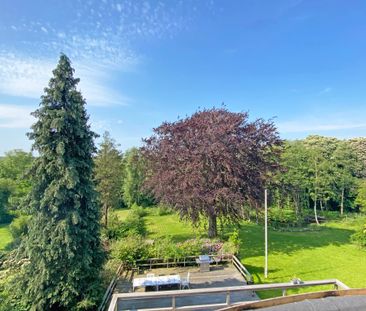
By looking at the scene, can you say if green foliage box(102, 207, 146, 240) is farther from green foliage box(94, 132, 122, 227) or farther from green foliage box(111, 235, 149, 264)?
green foliage box(111, 235, 149, 264)

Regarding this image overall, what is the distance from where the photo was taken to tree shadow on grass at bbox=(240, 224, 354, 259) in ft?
57.8

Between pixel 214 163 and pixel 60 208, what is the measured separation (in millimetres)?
9317

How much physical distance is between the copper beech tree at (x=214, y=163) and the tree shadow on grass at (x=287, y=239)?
8.79 ft

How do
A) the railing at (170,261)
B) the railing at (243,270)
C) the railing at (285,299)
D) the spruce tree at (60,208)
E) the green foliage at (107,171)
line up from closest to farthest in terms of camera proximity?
the railing at (285,299)
the spruce tree at (60,208)
the railing at (243,270)
the railing at (170,261)
the green foliage at (107,171)

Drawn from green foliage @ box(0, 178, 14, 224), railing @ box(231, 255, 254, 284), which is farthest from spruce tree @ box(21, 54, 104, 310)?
green foliage @ box(0, 178, 14, 224)

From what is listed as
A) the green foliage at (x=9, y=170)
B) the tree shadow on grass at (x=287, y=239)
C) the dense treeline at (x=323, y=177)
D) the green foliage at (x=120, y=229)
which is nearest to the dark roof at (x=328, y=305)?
the tree shadow on grass at (x=287, y=239)

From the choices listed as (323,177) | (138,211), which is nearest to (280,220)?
(323,177)

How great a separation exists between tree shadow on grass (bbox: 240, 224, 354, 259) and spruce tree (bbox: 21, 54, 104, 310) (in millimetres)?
10056

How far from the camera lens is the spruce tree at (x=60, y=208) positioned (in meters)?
9.52

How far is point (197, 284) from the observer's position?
11.8 metres

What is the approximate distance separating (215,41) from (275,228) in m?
18.6

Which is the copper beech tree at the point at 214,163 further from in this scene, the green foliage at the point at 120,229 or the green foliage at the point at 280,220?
the green foliage at the point at 280,220

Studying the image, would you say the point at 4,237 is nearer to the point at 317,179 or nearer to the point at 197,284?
the point at 197,284

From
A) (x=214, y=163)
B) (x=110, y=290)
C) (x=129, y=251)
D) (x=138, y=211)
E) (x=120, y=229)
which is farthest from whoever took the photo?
(x=138, y=211)
